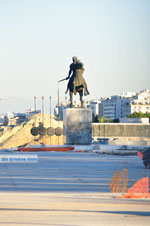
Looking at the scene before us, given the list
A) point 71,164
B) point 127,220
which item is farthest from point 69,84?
point 127,220

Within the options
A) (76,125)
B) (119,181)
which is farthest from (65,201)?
(76,125)

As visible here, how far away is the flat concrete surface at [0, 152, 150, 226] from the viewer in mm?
12883

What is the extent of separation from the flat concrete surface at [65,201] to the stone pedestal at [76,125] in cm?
1981

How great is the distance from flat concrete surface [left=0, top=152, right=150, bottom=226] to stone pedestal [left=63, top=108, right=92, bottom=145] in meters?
19.8

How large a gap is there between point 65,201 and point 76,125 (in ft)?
94.9

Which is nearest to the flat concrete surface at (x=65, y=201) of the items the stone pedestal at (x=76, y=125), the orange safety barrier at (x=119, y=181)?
the orange safety barrier at (x=119, y=181)

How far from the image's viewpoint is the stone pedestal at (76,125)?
146 feet

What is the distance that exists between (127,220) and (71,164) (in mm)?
17497

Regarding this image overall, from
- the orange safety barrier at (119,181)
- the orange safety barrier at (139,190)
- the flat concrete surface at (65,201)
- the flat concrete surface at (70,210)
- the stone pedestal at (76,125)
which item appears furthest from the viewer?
the stone pedestal at (76,125)

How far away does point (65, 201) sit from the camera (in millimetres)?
15766

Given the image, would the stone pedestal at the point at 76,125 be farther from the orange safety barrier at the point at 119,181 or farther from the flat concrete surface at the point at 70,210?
the flat concrete surface at the point at 70,210

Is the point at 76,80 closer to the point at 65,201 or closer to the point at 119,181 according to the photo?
the point at 119,181

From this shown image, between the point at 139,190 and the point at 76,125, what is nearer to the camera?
the point at 139,190

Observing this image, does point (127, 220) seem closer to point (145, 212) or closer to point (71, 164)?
point (145, 212)
